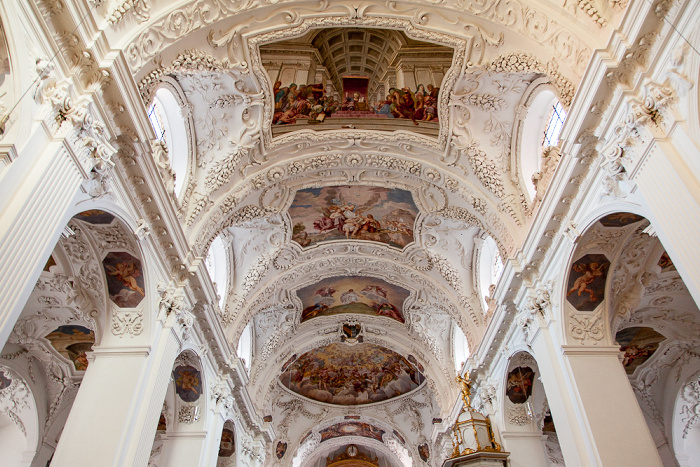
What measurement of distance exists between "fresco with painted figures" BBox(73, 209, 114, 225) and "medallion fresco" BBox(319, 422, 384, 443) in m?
21.5

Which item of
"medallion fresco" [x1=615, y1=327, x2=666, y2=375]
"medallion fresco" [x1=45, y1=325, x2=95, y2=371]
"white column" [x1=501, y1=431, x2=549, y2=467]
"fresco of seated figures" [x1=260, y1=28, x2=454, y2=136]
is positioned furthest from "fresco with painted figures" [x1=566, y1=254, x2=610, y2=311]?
"medallion fresco" [x1=45, y1=325, x2=95, y2=371]

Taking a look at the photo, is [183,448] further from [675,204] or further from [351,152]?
[675,204]

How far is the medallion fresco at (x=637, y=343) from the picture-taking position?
11984mm

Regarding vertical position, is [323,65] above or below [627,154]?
above

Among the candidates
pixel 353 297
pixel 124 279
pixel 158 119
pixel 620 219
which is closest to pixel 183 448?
pixel 124 279

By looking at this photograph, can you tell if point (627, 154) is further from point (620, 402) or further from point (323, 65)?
point (323, 65)

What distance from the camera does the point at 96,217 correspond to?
834 cm

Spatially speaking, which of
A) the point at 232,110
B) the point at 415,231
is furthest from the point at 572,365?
the point at 232,110

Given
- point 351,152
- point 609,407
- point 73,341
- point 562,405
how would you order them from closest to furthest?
1. point 609,407
2. point 562,405
3. point 73,341
4. point 351,152

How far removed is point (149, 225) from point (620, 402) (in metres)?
8.64

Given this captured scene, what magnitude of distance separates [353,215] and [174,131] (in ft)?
21.0

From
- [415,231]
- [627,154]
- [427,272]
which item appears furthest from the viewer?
[427,272]

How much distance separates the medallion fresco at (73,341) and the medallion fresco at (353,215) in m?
6.32

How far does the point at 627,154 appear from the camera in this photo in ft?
A: 23.2
